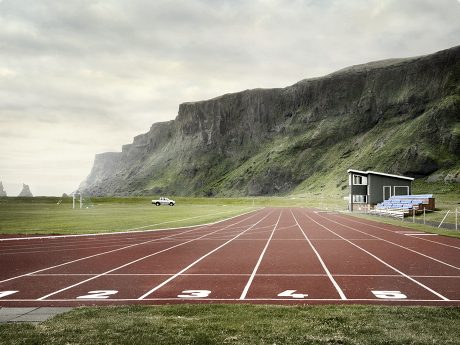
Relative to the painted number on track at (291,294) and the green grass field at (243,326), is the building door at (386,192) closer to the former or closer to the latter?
the painted number on track at (291,294)

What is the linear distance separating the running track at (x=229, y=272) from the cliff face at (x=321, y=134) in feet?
306

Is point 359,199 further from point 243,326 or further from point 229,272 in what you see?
point 243,326

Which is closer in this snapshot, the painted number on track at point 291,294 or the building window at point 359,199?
the painted number on track at point 291,294

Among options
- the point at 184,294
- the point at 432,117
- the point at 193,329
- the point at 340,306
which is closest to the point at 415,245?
the point at 340,306

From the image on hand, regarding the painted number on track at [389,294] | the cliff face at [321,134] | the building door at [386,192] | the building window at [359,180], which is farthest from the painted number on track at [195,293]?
the cliff face at [321,134]

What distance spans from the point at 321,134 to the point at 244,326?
147954mm

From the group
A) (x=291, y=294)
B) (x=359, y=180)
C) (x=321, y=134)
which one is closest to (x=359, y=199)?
(x=359, y=180)

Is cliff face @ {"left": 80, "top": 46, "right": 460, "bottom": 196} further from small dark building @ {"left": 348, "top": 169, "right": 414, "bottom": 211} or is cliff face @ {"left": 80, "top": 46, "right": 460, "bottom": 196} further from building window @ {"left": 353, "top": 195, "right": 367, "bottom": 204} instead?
building window @ {"left": 353, "top": 195, "right": 367, "bottom": 204}

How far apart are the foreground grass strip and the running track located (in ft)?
3.15

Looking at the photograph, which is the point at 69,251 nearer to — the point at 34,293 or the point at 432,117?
the point at 34,293

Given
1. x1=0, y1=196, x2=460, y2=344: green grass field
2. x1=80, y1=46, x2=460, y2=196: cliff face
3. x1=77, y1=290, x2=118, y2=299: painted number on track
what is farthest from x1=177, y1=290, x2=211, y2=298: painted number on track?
x1=80, y1=46, x2=460, y2=196: cliff face

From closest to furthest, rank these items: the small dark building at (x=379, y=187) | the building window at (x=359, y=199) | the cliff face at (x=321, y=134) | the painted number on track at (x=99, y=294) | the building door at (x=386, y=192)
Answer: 1. the painted number on track at (x=99, y=294)
2. the small dark building at (x=379, y=187)
3. the building door at (x=386, y=192)
4. the building window at (x=359, y=199)
5. the cliff face at (x=321, y=134)

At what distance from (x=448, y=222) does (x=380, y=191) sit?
2191cm

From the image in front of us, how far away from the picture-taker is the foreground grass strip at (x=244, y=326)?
179 inches
